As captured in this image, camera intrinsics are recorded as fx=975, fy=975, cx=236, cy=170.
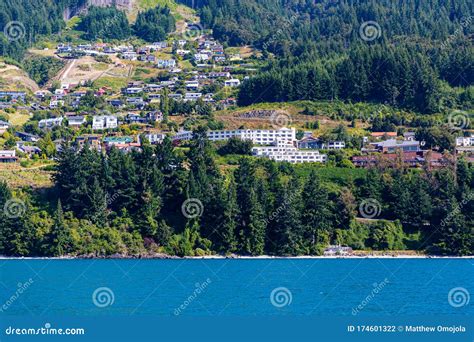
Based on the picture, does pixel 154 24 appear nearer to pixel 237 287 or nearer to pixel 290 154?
pixel 290 154

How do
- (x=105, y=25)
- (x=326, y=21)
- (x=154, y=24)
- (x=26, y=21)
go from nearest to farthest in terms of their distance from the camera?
(x=326, y=21) < (x=26, y=21) < (x=105, y=25) < (x=154, y=24)

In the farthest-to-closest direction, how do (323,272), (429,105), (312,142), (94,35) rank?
(94,35) < (429,105) < (312,142) < (323,272)

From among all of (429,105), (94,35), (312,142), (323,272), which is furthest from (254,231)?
(94,35)

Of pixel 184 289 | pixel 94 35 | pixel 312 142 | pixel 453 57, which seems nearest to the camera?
pixel 184 289

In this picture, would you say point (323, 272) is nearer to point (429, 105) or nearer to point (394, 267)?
point (394, 267)

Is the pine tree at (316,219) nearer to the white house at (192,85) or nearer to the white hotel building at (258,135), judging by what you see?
the white hotel building at (258,135)

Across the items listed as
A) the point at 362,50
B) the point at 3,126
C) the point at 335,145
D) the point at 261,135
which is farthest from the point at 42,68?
the point at 335,145
